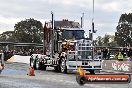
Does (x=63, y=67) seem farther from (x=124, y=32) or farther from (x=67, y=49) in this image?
(x=124, y=32)

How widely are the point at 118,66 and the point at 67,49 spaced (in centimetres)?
650

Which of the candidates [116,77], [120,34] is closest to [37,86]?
[116,77]

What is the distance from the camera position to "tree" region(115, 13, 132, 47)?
4818 inches

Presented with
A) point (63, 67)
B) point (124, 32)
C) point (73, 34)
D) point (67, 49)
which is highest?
point (124, 32)

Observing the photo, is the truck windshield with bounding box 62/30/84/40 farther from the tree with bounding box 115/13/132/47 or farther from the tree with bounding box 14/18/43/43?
the tree with bounding box 14/18/43/43

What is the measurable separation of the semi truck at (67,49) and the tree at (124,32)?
8696 cm

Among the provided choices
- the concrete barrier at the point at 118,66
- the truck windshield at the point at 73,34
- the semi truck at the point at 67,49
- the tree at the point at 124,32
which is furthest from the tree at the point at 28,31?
Result: the truck windshield at the point at 73,34

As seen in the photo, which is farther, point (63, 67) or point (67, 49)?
point (67, 49)

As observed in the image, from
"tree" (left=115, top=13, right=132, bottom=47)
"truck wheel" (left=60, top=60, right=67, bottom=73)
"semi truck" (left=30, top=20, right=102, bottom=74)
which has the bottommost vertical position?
"truck wheel" (left=60, top=60, right=67, bottom=73)

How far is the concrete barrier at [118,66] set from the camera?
35500 mm

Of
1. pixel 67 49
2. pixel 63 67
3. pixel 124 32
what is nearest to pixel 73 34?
pixel 67 49

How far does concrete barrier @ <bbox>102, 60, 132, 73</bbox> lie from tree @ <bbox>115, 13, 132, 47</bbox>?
82.2m

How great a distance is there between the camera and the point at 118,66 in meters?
36.7

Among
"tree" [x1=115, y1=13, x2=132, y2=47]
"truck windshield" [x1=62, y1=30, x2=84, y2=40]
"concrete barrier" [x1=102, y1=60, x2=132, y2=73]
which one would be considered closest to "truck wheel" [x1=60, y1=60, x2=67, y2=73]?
"truck windshield" [x1=62, y1=30, x2=84, y2=40]
